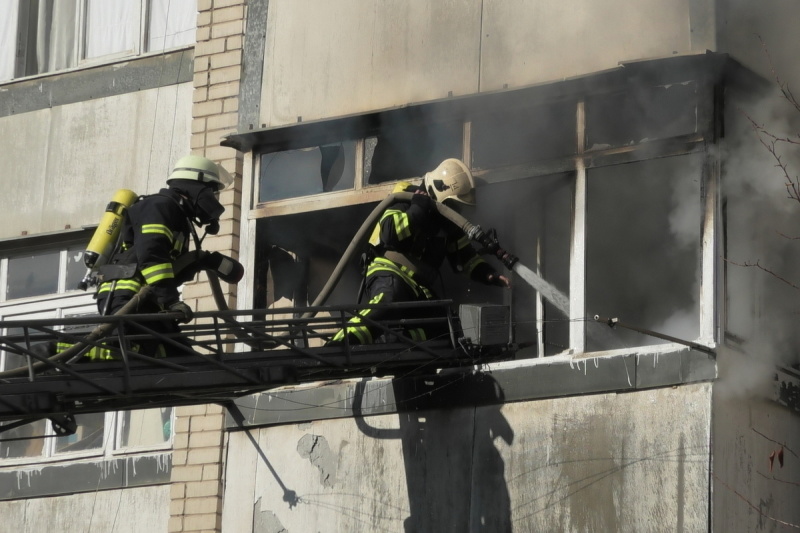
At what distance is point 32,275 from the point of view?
1288 centimetres

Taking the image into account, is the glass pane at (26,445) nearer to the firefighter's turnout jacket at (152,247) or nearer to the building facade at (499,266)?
the building facade at (499,266)

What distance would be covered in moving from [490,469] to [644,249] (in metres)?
1.91

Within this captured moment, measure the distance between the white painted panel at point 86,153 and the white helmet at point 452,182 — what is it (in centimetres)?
313

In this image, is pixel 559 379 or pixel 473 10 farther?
pixel 473 10

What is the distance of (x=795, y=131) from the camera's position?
9625mm

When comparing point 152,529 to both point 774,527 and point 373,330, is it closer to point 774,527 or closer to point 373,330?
point 373,330

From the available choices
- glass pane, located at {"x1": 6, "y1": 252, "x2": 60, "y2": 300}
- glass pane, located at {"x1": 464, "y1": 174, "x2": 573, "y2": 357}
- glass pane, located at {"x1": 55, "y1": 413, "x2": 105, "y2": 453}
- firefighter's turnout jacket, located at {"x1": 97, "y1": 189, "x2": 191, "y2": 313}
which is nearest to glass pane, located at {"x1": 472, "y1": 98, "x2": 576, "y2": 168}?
glass pane, located at {"x1": 464, "y1": 174, "x2": 573, "y2": 357}

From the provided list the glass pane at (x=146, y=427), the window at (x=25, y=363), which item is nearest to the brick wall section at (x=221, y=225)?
the glass pane at (x=146, y=427)

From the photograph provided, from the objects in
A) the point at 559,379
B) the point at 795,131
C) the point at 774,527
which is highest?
the point at 795,131

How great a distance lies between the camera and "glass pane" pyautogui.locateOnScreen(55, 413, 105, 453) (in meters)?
12.1

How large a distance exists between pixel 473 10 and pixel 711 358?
10.7 feet

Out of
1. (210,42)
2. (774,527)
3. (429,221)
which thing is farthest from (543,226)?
(210,42)

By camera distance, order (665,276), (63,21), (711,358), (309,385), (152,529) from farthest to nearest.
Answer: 1. (63,21)
2. (152,529)
3. (309,385)
4. (665,276)
5. (711,358)

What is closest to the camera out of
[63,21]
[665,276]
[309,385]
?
[665,276]
